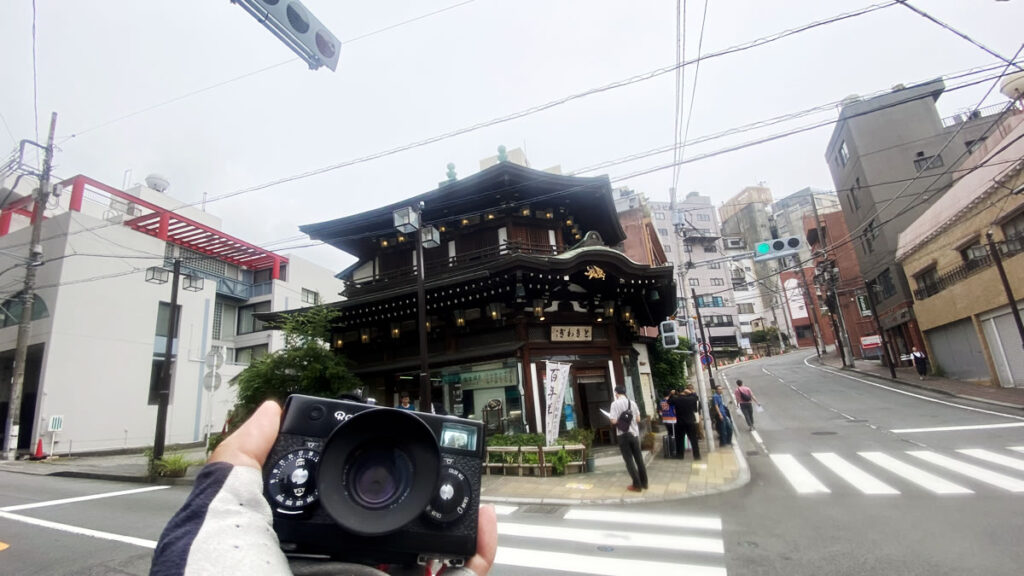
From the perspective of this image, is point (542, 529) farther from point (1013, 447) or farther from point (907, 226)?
point (907, 226)

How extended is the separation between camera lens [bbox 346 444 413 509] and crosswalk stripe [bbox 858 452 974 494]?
8961 millimetres

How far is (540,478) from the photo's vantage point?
955 cm

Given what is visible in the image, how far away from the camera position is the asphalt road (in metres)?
4.54

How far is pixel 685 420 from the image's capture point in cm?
1089

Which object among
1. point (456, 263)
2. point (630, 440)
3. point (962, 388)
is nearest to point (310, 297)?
point (456, 263)

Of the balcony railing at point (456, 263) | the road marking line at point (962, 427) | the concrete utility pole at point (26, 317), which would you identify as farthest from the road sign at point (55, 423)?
the road marking line at point (962, 427)

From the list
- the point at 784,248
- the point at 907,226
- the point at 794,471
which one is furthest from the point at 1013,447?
the point at 907,226

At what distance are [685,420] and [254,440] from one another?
447 inches

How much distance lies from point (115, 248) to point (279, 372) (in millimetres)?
15804

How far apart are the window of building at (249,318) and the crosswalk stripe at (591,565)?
28.1 metres

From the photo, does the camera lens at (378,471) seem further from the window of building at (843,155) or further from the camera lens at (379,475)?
the window of building at (843,155)

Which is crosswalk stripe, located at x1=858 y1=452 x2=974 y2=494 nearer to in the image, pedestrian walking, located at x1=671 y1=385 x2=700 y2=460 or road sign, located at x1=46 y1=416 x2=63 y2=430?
pedestrian walking, located at x1=671 y1=385 x2=700 y2=460

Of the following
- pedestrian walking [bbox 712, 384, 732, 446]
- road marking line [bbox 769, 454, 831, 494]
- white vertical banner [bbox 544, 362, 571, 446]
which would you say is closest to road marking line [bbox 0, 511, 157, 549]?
white vertical banner [bbox 544, 362, 571, 446]

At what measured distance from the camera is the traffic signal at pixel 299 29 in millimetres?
3189
